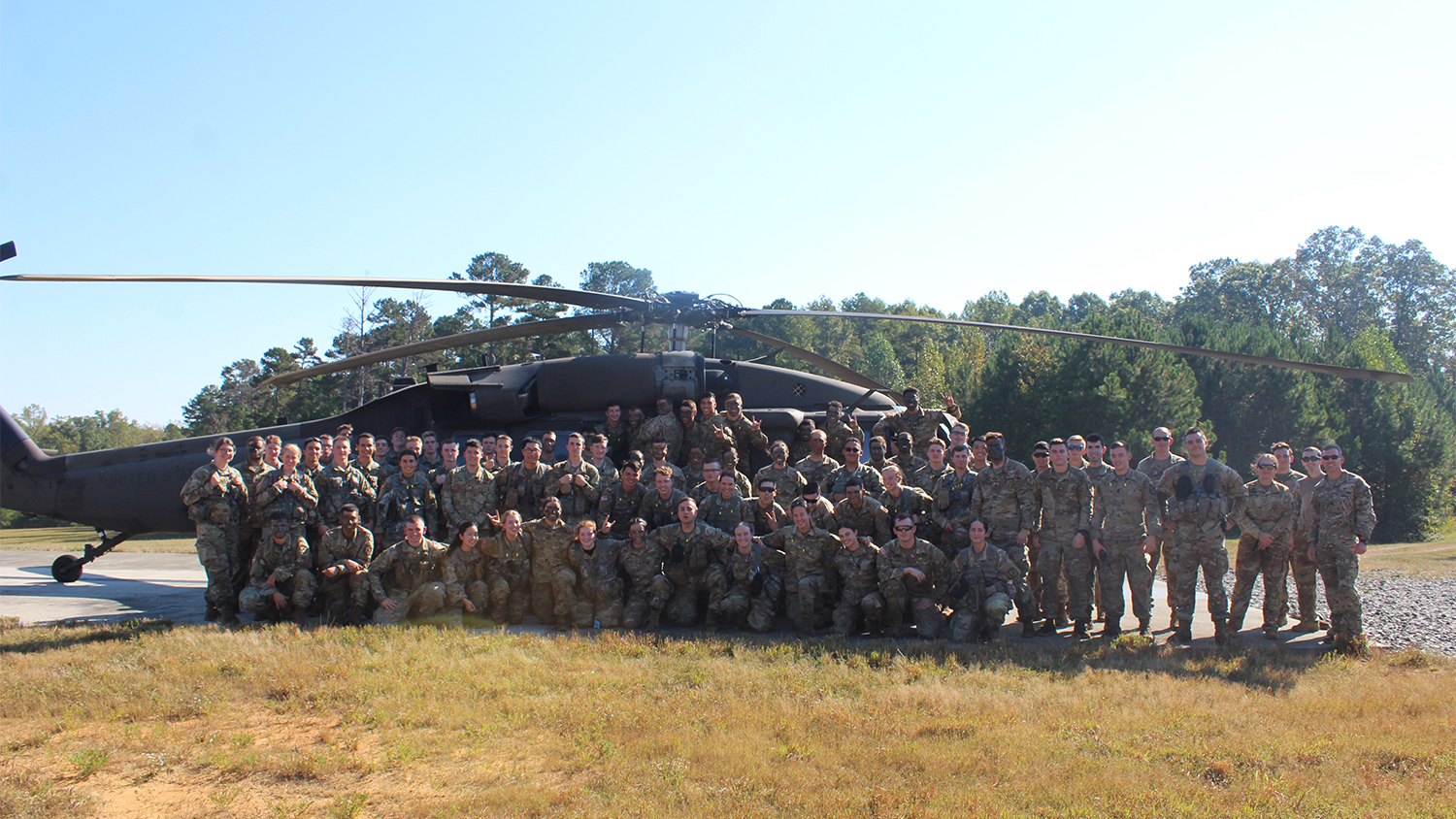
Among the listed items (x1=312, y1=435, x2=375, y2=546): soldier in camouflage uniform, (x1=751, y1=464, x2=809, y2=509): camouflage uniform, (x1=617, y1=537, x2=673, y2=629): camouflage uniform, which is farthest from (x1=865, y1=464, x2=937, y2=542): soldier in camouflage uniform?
(x1=312, y1=435, x2=375, y2=546): soldier in camouflage uniform

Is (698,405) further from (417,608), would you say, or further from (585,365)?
(417,608)

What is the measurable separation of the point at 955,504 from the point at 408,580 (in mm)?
5183

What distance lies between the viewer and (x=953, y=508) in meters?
8.80

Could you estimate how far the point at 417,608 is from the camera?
870cm

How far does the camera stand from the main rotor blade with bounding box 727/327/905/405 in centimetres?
1012

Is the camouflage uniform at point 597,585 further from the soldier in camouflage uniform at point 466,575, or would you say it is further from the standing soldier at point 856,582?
the standing soldier at point 856,582

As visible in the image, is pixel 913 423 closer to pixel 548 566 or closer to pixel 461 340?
pixel 548 566

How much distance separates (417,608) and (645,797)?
4769 mm

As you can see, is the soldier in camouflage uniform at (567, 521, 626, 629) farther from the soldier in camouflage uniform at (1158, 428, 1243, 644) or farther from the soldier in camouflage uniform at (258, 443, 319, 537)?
the soldier in camouflage uniform at (1158, 428, 1243, 644)

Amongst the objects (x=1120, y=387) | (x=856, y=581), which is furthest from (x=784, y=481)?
(x=1120, y=387)

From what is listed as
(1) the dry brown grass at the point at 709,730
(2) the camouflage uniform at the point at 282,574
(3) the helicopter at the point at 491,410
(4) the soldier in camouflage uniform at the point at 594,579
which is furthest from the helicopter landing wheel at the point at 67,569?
(4) the soldier in camouflage uniform at the point at 594,579

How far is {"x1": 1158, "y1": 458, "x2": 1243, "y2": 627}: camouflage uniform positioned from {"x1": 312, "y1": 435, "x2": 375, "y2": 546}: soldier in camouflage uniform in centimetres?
756

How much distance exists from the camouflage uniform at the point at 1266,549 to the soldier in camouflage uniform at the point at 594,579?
5.38 m

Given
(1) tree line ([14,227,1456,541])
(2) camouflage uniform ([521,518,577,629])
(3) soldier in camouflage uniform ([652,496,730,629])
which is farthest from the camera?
(1) tree line ([14,227,1456,541])
